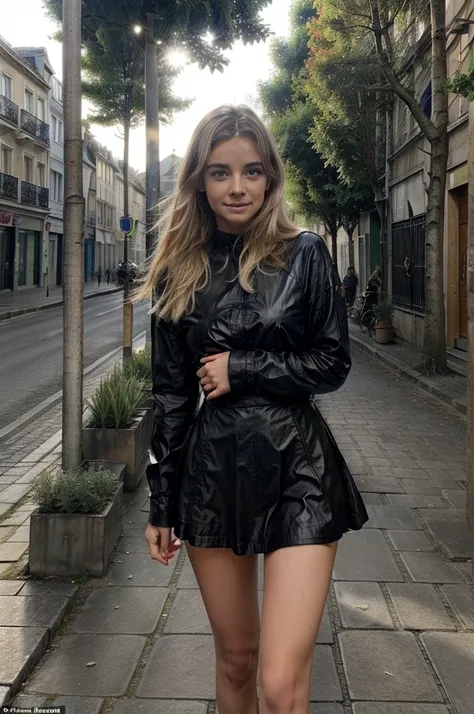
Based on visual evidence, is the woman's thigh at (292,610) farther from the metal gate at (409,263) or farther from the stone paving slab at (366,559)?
the metal gate at (409,263)

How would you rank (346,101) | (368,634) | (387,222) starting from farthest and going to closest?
(387,222)
(346,101)
(368,634)

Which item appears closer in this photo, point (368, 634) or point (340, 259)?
point (368, 634)

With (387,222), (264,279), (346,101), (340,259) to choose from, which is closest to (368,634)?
(264,279)

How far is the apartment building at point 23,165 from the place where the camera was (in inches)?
1282

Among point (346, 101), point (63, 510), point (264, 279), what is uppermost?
point (346, 101)

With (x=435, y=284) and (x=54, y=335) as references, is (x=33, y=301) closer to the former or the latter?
(x=54, y=335)

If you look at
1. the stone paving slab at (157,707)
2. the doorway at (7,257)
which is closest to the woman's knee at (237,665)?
the stone paving slab at (157,707)

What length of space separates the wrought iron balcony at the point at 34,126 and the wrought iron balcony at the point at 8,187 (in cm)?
315

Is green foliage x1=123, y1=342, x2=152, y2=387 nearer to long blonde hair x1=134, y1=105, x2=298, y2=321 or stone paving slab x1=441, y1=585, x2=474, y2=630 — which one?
stone paving slab x1=441, y1=585, x2=474, y2=630

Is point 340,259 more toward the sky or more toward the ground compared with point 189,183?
more toward the sky

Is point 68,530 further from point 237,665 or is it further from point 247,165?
point 247,165

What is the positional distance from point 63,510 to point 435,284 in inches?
356

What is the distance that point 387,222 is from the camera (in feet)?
67.1

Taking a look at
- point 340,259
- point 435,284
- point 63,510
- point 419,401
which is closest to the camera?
point 63,510
